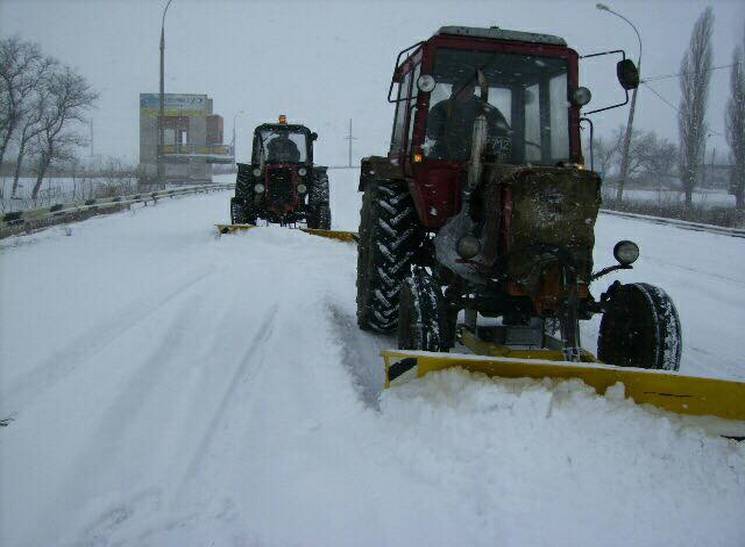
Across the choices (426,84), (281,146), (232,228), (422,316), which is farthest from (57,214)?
(422,316)

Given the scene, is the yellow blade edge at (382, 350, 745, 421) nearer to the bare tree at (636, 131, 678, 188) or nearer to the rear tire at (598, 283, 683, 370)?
the rear tire at (598, 283, 683, 370)

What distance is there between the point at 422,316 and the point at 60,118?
28.3 metres

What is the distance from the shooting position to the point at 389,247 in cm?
492

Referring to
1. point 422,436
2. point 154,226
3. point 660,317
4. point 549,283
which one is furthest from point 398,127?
point 154,226

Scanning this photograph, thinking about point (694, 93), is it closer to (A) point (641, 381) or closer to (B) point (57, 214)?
(B) point (57, 214)

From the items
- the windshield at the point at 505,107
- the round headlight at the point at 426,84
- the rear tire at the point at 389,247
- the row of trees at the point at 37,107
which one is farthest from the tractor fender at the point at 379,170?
the row of trees at the point at 37,107

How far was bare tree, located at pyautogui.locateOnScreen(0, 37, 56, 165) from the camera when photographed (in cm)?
2336

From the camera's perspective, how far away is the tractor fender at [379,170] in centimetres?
521

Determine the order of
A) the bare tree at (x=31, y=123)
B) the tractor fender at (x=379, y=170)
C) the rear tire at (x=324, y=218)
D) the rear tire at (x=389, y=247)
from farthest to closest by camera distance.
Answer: the bare tree at (x=31, y=123)
the rear tire at (x=324, y=218)
the tractor fender at (x=379, y=170)
the rear tire at (x=389, y=247)

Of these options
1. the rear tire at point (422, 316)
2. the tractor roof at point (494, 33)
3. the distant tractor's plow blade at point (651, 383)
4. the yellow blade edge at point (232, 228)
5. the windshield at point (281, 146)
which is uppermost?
the windshield at point (281, 146)

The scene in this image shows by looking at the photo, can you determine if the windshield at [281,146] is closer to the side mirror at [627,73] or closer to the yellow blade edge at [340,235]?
the yellow blade edge at [340,235]

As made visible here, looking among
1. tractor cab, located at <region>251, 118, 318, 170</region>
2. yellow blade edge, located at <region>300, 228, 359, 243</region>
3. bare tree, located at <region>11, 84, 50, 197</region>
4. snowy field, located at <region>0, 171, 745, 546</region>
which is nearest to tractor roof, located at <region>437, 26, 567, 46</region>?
snowy field, located at <region>0, 171, 745, 546</region>

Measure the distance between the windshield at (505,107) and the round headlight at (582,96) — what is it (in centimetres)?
11

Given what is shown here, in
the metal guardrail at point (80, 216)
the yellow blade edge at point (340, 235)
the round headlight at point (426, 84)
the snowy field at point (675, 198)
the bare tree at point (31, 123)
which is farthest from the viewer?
the snowy field at point (675, 198)
